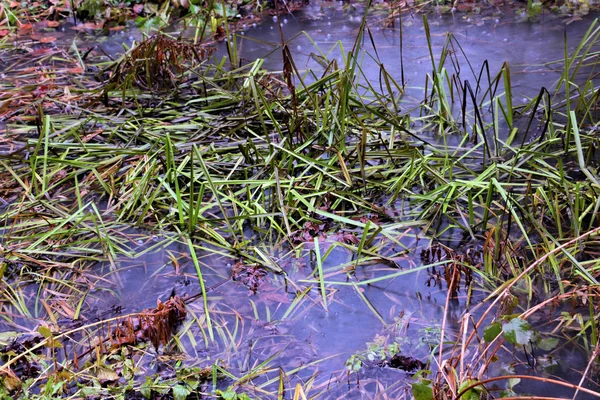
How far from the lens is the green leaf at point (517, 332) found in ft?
5.28

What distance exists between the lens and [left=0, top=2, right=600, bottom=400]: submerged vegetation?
1.93m

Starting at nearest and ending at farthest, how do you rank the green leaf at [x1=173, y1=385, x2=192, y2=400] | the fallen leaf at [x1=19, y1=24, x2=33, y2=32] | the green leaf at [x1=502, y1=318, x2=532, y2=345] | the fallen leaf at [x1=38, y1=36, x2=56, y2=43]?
the green leaf at [x1=502, y1=318, x2=532, y2=345] < the green leaf at [x1=173, y1=385, x2=192, y2=400] < the fallen leaf at [x1=38, y1=36, x2=56, y2=43] < the fallen leaf at [x1=19, y1=24, x2=33, y2=32]

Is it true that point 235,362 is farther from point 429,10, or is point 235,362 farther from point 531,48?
point 429,10

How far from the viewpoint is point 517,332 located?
1616mm

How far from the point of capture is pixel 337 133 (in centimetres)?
305

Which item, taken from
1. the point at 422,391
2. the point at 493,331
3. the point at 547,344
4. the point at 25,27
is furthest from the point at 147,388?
the point at 25,27

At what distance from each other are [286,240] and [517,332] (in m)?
1.13

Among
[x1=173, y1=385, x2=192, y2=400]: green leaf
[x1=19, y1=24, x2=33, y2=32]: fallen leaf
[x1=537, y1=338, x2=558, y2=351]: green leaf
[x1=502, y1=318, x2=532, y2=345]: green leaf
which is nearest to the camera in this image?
[x1=502, y1=318, x2=532, y2=345]: green leaf

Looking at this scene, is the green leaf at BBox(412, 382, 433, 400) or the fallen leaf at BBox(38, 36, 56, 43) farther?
the fallen leaf at BBox(38, 36, 56, 43)

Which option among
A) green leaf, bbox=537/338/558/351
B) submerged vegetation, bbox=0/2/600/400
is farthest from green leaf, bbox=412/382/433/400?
green leaf, bbox=537/338/558/351

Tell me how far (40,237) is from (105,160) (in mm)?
624

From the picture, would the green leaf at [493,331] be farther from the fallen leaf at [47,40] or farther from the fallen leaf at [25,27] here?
the fallen leaf at [25,27]

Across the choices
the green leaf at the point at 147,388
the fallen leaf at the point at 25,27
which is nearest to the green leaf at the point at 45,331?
the green leaf at the point at 147,388

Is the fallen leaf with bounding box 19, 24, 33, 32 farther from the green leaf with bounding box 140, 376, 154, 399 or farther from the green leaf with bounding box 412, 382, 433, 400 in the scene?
A: the green leaf with bounding box 412, 382, 433, 400
